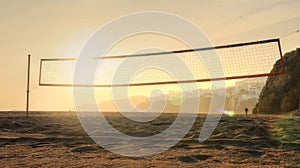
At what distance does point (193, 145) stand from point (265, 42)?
5688mm

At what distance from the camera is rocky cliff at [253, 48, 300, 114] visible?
31.2 m

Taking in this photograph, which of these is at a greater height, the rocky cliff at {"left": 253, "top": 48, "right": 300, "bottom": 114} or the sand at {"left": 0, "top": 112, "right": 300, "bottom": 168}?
the rocky cliff at {"left": 253, "top": 48, "right": 300, "bottom": 114}

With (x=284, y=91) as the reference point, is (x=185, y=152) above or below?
below

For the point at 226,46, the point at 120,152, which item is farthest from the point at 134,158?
the point at 226,46

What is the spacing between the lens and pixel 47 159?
542 cm

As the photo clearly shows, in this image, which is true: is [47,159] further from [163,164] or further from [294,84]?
[294,84]

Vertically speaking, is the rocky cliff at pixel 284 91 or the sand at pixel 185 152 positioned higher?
the rocky cliff at pixel 284 91

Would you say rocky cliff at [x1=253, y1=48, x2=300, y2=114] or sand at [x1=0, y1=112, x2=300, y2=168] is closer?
sand at [x1=0, y1=112, x2=300, y2=168]

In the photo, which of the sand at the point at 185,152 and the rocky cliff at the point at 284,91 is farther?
the rocky cliff at the point at 284,91

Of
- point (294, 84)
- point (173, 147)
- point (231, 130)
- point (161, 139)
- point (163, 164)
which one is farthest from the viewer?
point (294, 84)

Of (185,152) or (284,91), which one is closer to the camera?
(185,152)

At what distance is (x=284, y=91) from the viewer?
107 ft

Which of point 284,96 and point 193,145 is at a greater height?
point 284,96

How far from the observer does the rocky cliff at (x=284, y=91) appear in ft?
102
